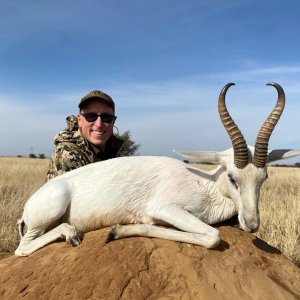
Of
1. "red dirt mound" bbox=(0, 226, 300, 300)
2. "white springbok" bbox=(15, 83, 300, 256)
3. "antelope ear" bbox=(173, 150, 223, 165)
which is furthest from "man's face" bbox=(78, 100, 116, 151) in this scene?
"red dirt mound" bbox=(0, 226, 300, 300)

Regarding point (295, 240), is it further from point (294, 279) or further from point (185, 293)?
point (185, 293)

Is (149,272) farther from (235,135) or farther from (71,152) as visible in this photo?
(71,152)

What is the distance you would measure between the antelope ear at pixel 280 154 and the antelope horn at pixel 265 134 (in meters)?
0.36

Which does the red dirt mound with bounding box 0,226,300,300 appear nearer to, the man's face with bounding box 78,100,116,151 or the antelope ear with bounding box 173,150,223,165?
the antelope ear with bounding box 173,150,223,165

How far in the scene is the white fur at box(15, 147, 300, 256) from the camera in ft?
15.7

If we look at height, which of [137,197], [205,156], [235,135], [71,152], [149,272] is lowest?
[149,272]

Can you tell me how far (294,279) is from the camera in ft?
14.7

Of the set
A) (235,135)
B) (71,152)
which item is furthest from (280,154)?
(71,152)

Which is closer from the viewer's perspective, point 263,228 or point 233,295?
point 233,295

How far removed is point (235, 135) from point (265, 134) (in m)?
0.33

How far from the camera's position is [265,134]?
15.2ft

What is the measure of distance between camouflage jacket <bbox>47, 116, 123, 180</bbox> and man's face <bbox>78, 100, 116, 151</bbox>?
0.71 feet

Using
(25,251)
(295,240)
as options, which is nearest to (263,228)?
(295,240)

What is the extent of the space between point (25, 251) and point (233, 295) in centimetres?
249
